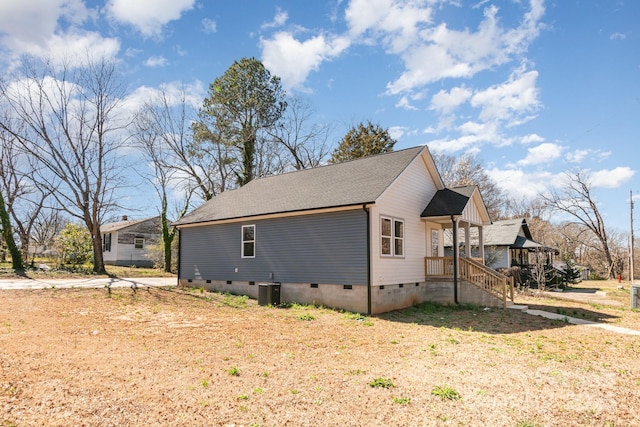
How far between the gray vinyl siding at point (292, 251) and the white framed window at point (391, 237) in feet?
3.55

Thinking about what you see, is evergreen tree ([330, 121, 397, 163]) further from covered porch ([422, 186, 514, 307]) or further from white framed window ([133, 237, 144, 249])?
white framed window ([133, 237, 144, 249])

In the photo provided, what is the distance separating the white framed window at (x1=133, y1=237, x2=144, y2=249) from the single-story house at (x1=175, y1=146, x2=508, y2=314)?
22.1 metres

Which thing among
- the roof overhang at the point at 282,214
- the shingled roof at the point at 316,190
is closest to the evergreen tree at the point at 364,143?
the shingled roof at the point at 316,190

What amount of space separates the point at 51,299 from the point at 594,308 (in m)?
19.5

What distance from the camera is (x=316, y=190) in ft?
51.2

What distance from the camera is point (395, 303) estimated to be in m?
13.9

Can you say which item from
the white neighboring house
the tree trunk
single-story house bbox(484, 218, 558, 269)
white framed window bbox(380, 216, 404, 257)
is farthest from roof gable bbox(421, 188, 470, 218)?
the white neighboring house

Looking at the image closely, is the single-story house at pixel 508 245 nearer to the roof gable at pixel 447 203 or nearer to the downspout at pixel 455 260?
the roof gable at pixel 447 203

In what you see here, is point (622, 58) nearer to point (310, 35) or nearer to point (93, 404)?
point (310, 35)

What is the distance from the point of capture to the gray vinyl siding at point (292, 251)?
13031 millimetres

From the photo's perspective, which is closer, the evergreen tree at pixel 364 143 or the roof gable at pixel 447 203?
the roof gable at pixel 447 203

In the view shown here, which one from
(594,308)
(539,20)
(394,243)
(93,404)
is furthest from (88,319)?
(594,308)

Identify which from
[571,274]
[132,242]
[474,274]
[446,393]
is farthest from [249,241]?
[132,242]

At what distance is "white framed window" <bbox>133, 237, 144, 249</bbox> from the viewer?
3791cm
